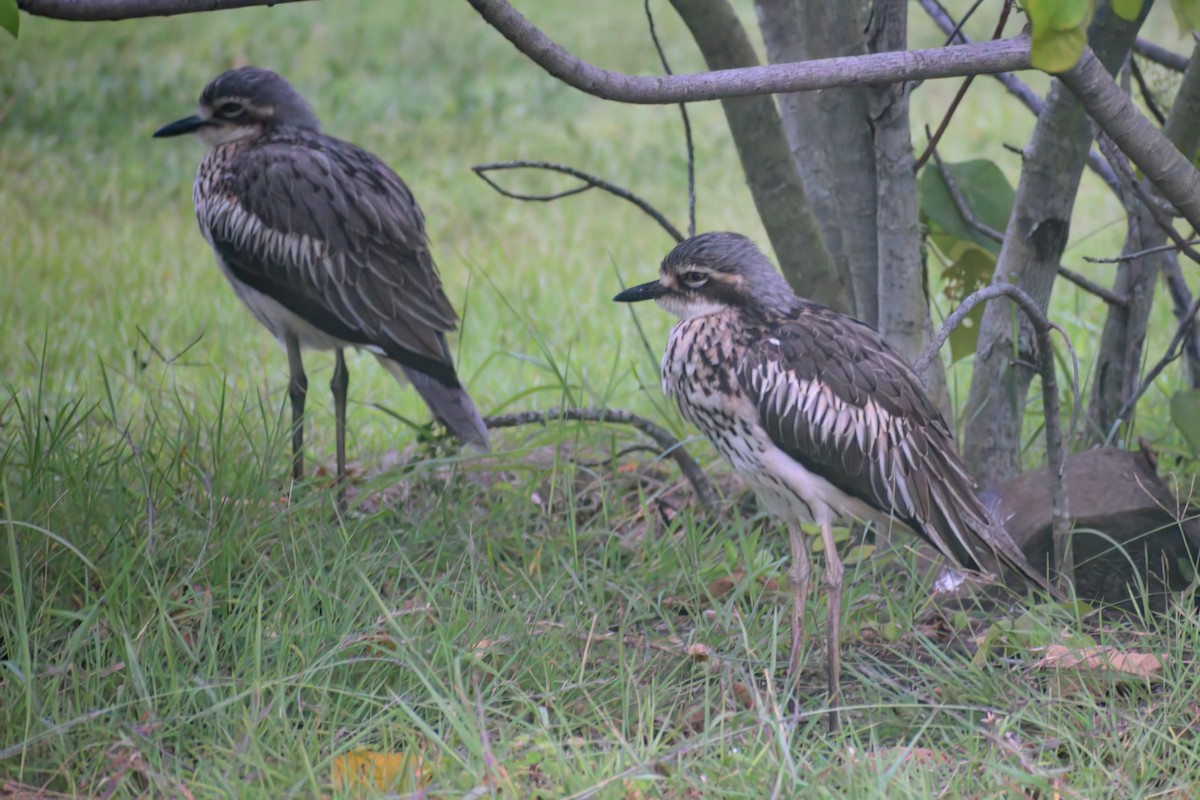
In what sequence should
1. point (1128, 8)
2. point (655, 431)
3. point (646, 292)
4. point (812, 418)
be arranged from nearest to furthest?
1. point (1128, 8)
2. point (812, 418)
3. point (646, 292)
4. point (655, 431)

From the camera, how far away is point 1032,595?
3.99m

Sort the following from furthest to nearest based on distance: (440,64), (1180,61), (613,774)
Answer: (440,64)
(1180,61)
(613,774)

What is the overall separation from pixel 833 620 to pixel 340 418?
2.23m

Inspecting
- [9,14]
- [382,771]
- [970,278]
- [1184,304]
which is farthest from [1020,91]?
[9,14]

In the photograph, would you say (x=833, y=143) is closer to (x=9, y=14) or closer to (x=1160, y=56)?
(x=1160, y=56)

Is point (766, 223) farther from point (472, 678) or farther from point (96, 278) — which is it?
point (96, 278)

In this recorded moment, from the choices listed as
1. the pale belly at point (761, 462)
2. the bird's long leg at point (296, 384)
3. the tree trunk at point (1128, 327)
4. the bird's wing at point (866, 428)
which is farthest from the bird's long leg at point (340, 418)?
the tree trunk at point (1128, 327)

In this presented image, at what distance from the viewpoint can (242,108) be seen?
539 cm

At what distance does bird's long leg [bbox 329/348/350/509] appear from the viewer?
15.3 feet

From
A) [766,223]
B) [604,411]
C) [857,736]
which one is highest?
[766,223]

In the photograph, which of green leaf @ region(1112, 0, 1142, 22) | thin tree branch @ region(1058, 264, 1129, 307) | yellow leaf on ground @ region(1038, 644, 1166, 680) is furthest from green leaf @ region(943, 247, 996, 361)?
green leaf @ region(1112, 0, 1142, 22)

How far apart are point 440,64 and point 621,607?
8.95 metres

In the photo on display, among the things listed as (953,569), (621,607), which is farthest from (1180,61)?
Answer: (621,607)

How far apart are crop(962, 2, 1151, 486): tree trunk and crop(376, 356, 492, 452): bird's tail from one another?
163 cm
